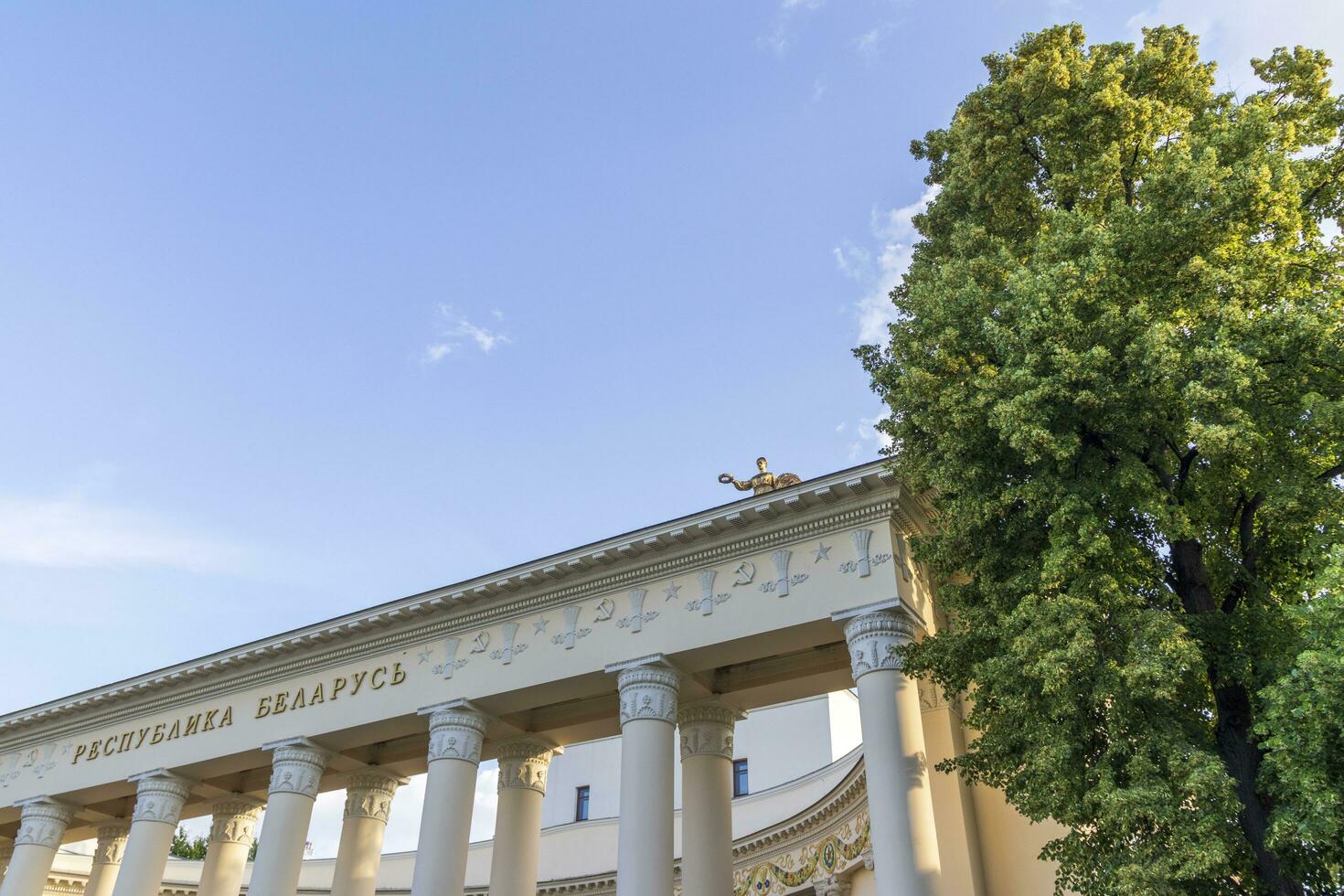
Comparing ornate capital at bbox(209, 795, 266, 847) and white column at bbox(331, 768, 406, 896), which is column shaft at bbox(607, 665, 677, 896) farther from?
ornate capital at bbox(209, 795, 266, 847)

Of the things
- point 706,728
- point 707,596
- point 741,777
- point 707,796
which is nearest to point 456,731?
point 706,728

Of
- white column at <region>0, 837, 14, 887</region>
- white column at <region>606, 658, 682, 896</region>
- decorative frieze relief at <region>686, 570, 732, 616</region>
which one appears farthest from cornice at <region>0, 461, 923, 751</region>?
white column at <region>0, 837, 14, 887</region>

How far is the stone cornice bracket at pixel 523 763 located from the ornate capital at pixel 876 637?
343 inches

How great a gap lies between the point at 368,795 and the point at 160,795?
4.80 meters

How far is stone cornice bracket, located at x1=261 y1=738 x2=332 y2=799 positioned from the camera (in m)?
22.7

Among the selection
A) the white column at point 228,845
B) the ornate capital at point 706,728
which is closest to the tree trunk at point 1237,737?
the ornate capital at point 706,728

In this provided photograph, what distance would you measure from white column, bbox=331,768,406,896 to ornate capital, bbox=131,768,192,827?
3903 millimetres

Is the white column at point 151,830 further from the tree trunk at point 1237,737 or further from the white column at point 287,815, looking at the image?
the tree trunk at point 1237,737

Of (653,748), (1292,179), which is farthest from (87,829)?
(1292,179)

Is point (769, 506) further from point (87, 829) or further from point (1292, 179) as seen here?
point (87, 829)

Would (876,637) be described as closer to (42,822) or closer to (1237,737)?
(1237,737)

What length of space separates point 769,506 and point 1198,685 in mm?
7975

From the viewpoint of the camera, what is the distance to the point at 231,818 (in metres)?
27.7

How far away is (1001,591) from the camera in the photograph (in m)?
14.2
